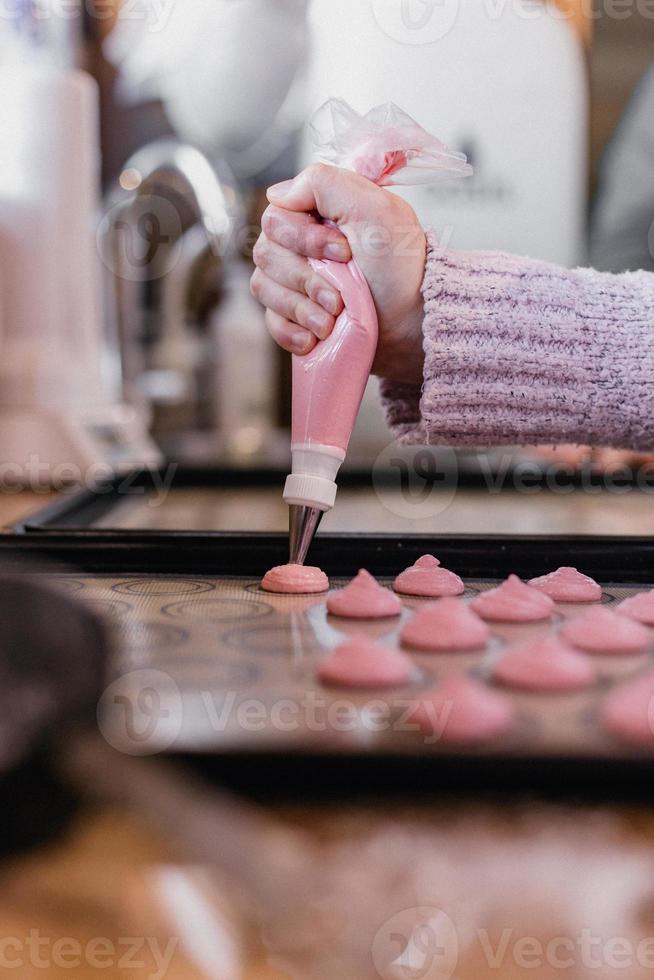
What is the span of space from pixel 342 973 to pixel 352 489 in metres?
1.04

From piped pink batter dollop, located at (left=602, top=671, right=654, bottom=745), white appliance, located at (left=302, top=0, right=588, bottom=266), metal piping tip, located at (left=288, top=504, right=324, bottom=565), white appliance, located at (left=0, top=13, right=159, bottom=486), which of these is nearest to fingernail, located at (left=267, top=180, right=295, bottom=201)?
metal piping tip, located at (left=288, top=504, right=324, bottom=565)

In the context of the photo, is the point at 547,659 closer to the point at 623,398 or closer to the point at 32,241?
the point at 623,398

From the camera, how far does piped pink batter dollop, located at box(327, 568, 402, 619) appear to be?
55cm

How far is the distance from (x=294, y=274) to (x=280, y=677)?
0.34 metres

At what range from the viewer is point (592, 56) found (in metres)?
2.32

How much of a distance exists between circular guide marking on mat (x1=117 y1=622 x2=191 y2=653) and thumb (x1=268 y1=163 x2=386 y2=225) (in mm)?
297

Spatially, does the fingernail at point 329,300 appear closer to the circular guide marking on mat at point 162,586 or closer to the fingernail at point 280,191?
the fingernail at point 280,191

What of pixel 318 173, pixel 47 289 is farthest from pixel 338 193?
pixel 47 289

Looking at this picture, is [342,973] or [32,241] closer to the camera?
[342,973]

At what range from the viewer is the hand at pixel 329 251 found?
2.06 ft

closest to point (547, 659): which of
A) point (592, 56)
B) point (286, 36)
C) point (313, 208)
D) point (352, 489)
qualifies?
point (313, 208)

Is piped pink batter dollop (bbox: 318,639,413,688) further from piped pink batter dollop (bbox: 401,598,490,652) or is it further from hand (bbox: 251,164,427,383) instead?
hand (bbox: 251,164,427,383)

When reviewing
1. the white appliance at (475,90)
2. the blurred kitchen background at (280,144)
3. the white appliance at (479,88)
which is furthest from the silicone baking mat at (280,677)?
the white appliance at (479,88)

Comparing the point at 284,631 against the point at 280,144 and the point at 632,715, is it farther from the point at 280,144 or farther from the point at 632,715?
the point at 280,144
